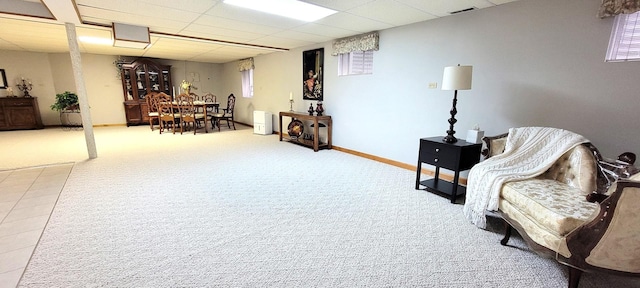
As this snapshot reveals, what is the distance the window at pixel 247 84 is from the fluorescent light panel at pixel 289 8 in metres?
5.02

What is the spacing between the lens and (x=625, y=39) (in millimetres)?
2268

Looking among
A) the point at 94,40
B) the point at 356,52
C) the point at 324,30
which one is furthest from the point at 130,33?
the point at 356,52

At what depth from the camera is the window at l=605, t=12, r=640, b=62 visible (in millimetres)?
2221

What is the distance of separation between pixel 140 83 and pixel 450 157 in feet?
30.1

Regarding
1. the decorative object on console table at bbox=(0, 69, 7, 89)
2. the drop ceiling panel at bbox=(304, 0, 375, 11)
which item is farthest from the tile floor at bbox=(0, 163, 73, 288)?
the decorative object on console table at bbox=(0, 69, 7, 89)

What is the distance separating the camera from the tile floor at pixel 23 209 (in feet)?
5.90

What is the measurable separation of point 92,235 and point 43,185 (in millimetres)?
1896

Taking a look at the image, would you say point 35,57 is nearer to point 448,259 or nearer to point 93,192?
point 93,192

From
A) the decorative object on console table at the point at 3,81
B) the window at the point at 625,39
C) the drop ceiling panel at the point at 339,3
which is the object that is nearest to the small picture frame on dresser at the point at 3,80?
the decorative object on console table at the point at 3,81

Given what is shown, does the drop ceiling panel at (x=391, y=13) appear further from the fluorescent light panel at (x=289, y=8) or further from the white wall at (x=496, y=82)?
the fluorescent light panel at (x=289, y=8)

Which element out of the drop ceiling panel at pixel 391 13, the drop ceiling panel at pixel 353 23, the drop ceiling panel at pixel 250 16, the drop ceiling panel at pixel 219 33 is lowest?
the drop ceiling panel at pixel 391 13

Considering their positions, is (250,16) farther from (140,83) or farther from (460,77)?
(140,83)

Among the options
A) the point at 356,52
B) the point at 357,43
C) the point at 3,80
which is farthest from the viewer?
the point at 3,80

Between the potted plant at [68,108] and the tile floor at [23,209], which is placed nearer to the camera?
the tile floor at [23,209]
